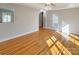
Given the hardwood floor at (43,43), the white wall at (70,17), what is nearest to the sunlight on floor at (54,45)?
the hardwood floor at (43,43)

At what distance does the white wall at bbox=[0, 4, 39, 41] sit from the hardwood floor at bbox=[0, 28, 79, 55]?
0.14m

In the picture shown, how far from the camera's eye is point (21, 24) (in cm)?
245

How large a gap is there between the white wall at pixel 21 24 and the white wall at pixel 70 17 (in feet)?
1.17

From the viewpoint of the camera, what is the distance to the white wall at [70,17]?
6.15ft

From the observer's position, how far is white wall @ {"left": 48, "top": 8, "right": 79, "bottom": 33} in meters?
1.87

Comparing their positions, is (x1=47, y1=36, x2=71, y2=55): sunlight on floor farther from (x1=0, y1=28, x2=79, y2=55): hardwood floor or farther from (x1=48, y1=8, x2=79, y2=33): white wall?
(x1=48, y1=8, x2=79, y2=33): white wall

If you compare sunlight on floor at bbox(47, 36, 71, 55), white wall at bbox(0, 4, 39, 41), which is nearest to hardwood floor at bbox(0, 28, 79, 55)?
sunlight on floor at bbox(47, 36, 71, 55)

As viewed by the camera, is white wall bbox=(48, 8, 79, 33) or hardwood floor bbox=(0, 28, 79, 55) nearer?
white wall bbox=(48, 8, 79, 33)

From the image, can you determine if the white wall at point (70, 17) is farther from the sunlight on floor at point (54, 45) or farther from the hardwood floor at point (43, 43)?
the sunlight on floor at point (54, 45)

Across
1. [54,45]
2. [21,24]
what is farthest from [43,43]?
[21,24]

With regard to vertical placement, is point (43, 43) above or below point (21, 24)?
below

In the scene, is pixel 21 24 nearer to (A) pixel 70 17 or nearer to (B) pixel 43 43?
(B) pixel 43 43

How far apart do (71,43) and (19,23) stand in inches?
45.4

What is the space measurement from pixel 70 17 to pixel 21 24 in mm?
1046
